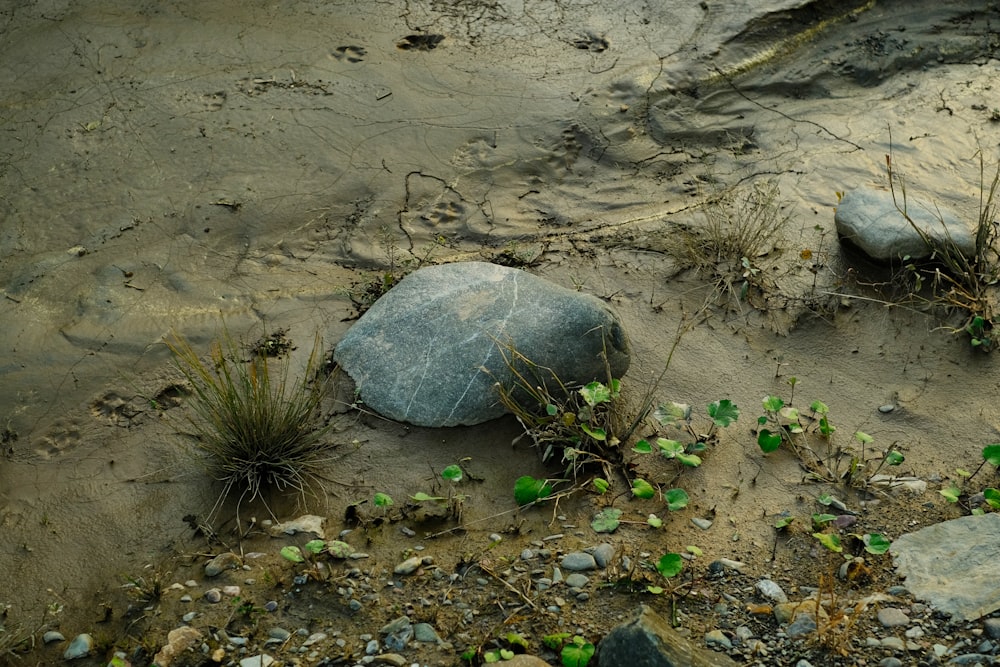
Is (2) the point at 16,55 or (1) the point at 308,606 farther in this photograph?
(2) the point at 16,55

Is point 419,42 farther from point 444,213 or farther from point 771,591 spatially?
point 771,591

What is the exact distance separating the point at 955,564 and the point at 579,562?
122 cm

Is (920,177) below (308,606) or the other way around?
the other way around

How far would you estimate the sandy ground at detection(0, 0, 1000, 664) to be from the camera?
12.1 feet

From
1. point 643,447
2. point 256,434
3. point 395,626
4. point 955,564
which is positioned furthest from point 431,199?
point 955,564

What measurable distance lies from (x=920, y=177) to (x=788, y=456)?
2198 millimetres

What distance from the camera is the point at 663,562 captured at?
3053 mm

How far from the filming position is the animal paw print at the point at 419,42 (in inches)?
230

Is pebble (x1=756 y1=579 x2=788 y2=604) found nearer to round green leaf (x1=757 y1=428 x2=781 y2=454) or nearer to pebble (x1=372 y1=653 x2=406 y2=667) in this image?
round green leaf (x1=757 y1=428 x2=781 y2=454)

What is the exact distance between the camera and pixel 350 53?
5781 millimetres

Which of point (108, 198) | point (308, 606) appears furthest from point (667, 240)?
point (108, 198)

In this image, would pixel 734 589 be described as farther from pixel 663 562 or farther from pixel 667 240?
pixel 667 240

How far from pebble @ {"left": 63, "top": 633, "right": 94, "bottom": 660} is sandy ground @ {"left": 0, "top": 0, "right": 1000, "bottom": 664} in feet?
0.38

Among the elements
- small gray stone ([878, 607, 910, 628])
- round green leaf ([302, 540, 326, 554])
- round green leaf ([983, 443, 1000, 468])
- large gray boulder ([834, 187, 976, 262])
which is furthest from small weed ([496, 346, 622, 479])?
large gray boulder ([834, 187, 976, 262])
